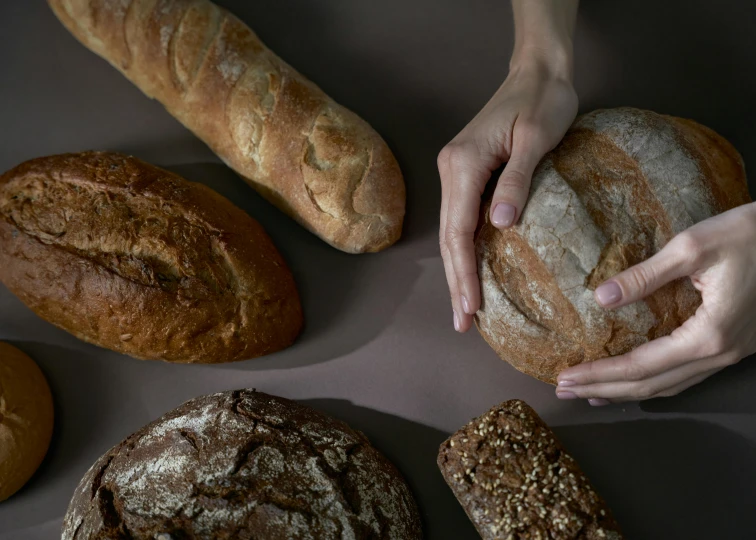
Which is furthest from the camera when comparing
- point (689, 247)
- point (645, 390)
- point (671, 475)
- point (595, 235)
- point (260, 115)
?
point (260, 115)

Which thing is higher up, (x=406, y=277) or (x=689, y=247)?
(x=689, y=247)

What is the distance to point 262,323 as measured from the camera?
5.72 feet

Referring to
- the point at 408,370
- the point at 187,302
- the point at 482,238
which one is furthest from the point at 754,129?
the point at 187,302

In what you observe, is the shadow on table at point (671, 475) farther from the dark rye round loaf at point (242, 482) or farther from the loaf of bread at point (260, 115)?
the loaf of bread at point (260, 115)

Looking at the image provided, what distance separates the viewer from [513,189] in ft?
4.78

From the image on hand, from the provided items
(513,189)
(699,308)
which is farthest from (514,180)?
(699,308)

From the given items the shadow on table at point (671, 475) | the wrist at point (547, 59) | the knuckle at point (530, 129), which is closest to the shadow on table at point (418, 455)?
the shadow on table at point (671, 475)

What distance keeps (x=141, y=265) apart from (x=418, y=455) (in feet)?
2.90

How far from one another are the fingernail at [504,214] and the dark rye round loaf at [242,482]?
0.66 m

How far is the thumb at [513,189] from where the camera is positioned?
146 cm

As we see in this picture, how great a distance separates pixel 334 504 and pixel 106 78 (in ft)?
5.06

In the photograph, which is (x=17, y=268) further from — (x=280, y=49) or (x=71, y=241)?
(x=280, y=49)

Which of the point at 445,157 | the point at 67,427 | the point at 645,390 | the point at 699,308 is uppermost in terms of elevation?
the point at 699,308

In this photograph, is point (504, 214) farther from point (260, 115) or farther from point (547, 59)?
point (260, 115)
